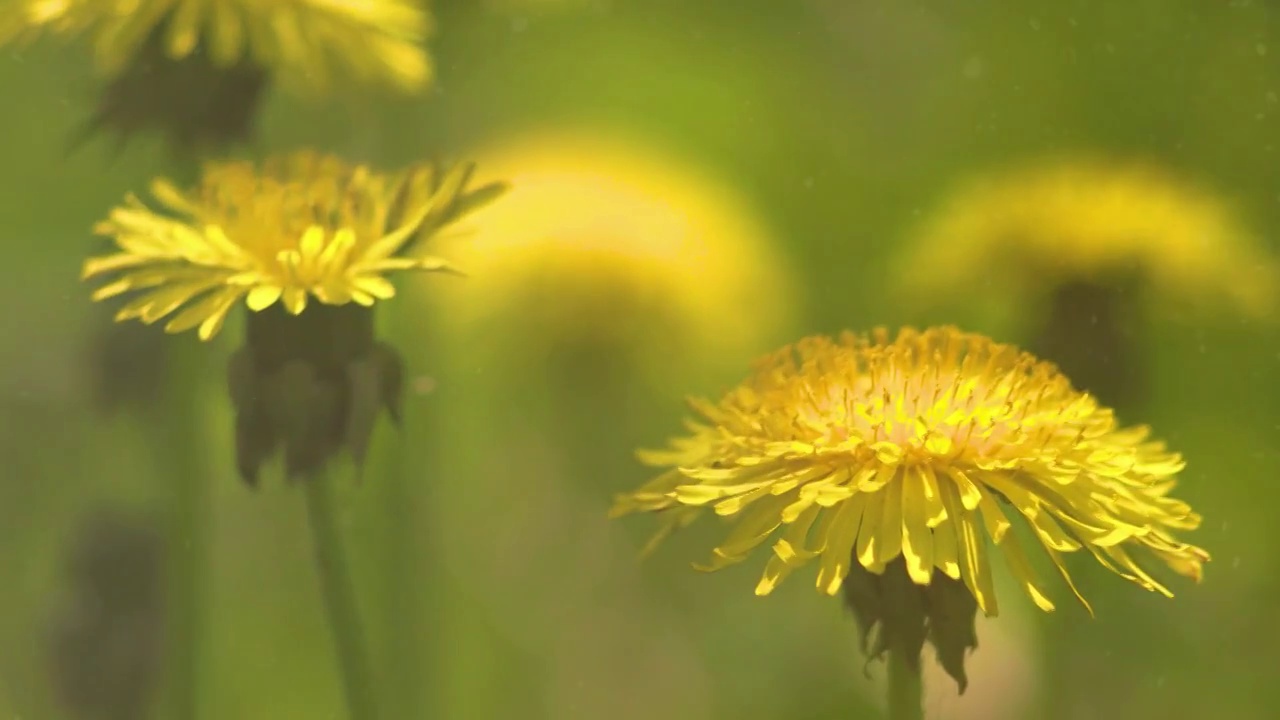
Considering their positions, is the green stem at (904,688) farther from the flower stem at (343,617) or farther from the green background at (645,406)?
the flower stem at (343,617)

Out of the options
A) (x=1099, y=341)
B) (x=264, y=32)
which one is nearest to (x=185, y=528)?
(x=264, y=32)

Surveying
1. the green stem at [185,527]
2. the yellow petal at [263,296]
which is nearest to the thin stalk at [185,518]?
the green stem at [185,527]

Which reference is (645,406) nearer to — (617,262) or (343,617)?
(617,262)

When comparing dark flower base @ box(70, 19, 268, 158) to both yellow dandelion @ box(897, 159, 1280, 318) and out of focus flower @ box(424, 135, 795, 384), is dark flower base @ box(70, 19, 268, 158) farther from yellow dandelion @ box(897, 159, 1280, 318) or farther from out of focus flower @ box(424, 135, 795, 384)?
yellow dandelion @ box(897, 159, 1280, 318)

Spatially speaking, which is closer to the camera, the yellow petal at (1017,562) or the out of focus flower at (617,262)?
the yellow petal at (1017,562)

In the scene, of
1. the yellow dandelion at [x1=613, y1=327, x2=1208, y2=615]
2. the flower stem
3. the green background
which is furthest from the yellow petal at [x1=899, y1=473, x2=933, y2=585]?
the flower stem

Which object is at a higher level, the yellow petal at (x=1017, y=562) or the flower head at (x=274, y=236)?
the flower head at (x=274, y=236)

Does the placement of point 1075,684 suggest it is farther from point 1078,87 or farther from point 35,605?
point 35,605
